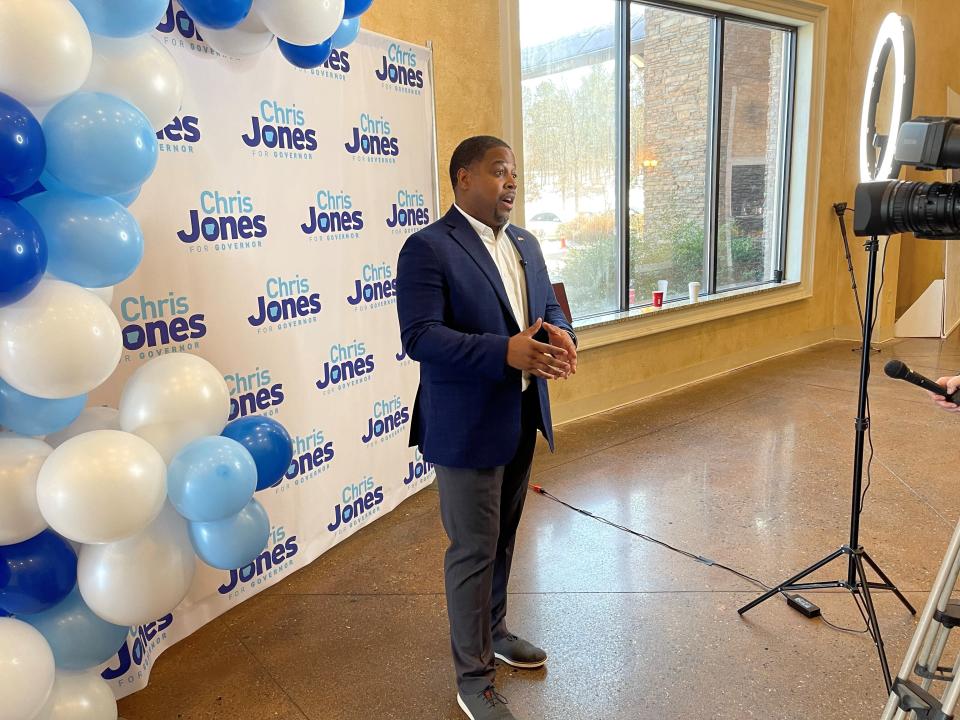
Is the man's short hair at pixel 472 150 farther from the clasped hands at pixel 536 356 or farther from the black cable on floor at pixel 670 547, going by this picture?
the black cable on floor at pixel 670 547

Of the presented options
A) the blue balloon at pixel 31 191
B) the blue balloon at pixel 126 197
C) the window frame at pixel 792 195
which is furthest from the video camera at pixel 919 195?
the window frame at pixel 792 195

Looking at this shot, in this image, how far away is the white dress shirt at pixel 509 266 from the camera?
184 centimetres

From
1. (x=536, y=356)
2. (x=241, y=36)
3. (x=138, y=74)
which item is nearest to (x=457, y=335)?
(x=536, y=356)

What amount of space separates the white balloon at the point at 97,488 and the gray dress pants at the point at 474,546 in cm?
69

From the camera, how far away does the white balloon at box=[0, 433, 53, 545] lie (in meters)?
1.38

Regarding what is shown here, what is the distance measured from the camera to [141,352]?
213 cm

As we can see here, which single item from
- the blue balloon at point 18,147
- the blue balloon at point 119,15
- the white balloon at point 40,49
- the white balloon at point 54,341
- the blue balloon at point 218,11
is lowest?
the white balloon at point 54,341

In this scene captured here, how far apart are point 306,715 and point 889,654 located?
5.63 ft

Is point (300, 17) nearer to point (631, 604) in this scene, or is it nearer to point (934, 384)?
point (934, 384)

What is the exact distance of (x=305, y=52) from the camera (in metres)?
2.14

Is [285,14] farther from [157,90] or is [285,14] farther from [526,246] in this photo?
[526,246]

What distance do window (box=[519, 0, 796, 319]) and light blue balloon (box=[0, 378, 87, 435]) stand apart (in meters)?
3.14

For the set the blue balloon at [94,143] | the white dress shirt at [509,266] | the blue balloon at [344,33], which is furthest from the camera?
the blue balloon at [344,33]

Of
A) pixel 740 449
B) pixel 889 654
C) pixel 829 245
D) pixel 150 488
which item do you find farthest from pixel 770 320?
pixel 150 488
